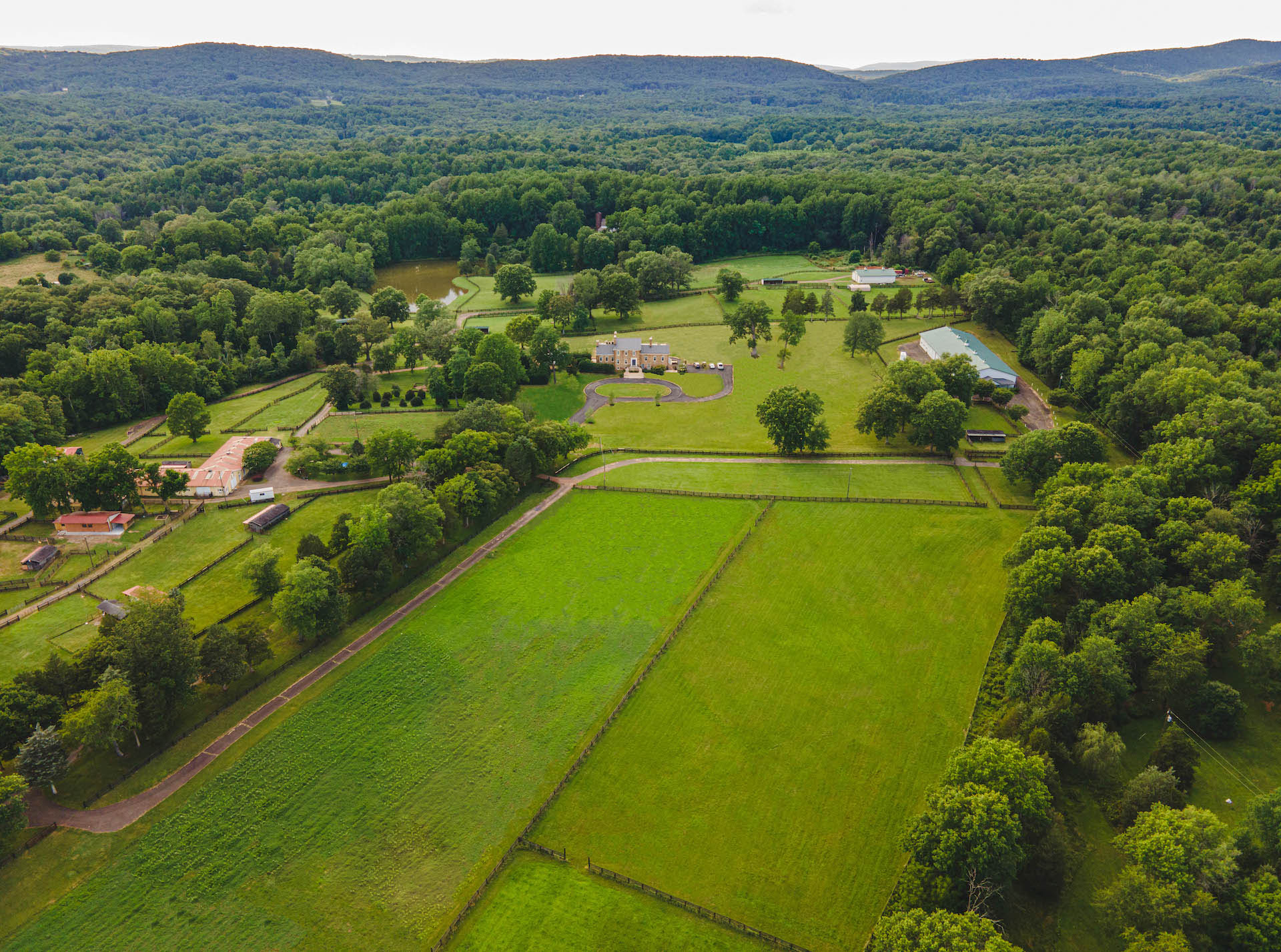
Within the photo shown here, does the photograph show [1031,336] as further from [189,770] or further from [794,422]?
[189,770]

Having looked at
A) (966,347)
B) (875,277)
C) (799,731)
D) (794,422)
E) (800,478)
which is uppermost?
(875,277)

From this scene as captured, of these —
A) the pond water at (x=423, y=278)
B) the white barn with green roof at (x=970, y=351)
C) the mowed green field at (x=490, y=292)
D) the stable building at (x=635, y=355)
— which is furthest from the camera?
the pond water at (x=423, y=278)

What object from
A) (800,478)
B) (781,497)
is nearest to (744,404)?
(800,478)

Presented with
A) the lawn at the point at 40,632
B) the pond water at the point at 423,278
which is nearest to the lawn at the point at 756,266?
the pond water at the point at 423,278

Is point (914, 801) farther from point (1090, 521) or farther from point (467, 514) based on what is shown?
point (467, 514)

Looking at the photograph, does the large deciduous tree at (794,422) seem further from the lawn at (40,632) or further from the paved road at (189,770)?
the lawn at (40,632)

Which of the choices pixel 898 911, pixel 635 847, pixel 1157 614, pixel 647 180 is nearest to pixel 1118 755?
pixel 1157 614
